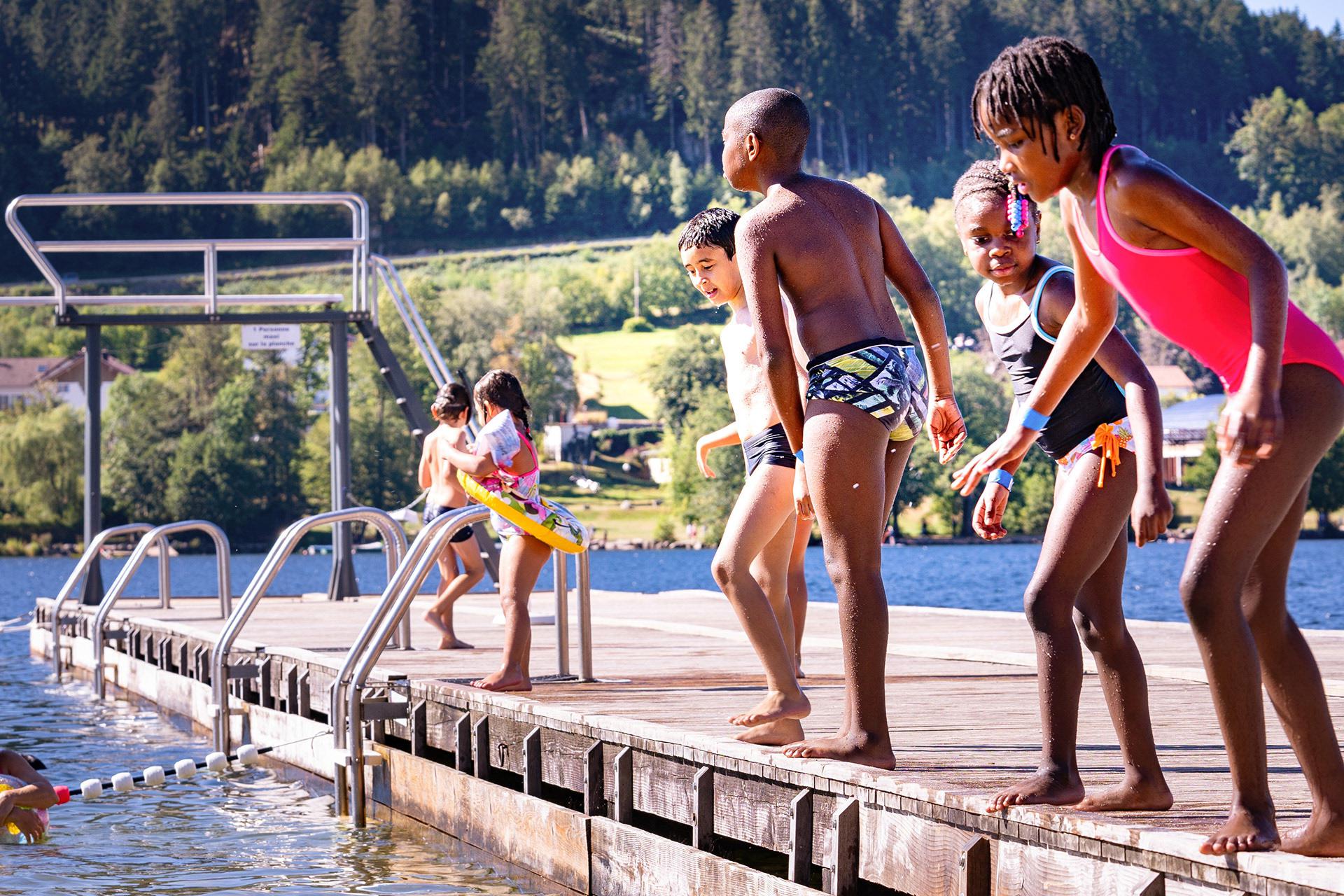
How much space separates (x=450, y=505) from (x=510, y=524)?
3.30 metres

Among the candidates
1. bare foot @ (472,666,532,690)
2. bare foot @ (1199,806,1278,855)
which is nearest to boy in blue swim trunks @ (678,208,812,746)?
bare foot @ (472,666,532,690)

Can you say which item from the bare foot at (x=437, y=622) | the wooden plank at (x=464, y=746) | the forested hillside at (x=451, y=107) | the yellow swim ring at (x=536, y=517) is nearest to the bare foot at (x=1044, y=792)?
the yellow swim ring at (x=536, y=517)

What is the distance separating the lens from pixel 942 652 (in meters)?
10.4

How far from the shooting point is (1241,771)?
3.70 m

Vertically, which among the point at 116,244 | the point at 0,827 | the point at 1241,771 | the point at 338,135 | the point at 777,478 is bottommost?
the point at 0,827

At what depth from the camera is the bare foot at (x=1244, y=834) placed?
3660 millimetres

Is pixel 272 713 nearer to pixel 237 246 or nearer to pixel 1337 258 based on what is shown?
pixel 237 246

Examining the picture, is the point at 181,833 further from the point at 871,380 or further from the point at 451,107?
the point at 451,107

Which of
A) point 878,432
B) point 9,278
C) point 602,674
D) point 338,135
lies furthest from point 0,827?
point 338,135

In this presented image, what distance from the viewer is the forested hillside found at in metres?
178

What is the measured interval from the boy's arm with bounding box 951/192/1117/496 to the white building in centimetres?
13767

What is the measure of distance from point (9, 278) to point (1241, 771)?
168101mm

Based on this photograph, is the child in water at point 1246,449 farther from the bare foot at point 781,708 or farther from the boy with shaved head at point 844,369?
the bare foot at point 781,708

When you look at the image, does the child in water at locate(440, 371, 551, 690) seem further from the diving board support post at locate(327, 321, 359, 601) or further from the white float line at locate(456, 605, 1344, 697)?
the diving board support post at locate(327, 321, 359, 601)
